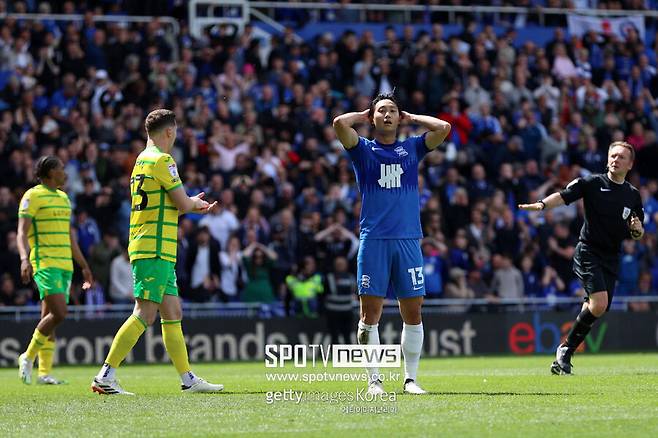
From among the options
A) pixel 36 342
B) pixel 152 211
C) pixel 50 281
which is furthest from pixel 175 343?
pixel 36 342

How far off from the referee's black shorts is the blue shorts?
11.9ft

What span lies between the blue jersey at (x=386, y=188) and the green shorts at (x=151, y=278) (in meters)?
1.81

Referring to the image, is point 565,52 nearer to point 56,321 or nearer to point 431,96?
point 431,96

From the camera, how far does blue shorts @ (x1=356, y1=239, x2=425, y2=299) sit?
35.9ft

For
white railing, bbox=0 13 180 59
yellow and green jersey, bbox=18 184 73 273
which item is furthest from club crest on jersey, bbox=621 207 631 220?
white railing, bbox=0 13 180 59

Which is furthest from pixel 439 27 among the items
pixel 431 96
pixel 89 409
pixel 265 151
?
pixel 89 409

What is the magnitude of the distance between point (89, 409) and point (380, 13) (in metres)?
21.3

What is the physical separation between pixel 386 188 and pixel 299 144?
1417cm

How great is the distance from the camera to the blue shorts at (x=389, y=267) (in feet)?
35.9

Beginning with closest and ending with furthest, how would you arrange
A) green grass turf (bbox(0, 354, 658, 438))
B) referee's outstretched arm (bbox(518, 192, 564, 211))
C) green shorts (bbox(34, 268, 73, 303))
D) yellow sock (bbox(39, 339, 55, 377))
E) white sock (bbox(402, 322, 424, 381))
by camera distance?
green grass turf (bbox(0, 354, 658, 438)) → white sock (bbox(402, 322, 424, 381)) → referee's outstretched arm (bbox(518, 192, 564, 211)) → green shorts (bbox(34, 268, 73, 303)) → yellow sock (bbox(39, 339, 55, 377))

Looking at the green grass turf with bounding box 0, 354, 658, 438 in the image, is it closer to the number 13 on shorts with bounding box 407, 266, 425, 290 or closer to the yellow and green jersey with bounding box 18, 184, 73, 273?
the number 13 on shorts with bounding box 407, 266, 425, 290

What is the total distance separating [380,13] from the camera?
1183 inches

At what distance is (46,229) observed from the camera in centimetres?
1441

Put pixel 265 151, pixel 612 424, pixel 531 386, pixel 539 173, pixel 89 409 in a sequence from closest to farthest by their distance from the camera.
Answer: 1. pixel 612 424
2. pixel 89 409
3. pixel 531 386
4. pixel 265 151
5. pixel 539 173
